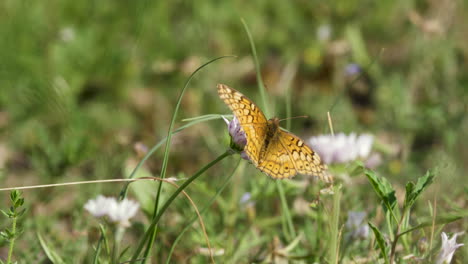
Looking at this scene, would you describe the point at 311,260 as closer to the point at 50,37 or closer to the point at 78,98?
the point at 78,98

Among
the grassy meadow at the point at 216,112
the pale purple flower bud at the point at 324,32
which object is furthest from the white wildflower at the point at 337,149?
the pale purple flower bud at the point at 324,32

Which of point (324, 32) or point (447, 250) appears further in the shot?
point (324, 32)

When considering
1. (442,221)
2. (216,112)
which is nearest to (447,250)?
(442,221)

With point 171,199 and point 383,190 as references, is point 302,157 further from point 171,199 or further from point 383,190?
point 171,199

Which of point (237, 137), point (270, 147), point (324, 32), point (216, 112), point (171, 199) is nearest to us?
point (171, 199)

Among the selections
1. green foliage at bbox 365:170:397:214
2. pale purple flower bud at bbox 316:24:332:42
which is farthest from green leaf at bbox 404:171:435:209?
pale purple flower bud at bbox 316:24:332:42

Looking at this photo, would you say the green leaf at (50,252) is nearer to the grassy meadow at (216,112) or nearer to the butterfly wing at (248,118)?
the grassy meadow at (216,112)

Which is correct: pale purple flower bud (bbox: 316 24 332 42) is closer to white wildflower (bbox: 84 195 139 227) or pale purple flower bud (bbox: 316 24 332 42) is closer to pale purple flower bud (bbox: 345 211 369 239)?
pale purple flower bud (bbox: 345 211 369 239)
